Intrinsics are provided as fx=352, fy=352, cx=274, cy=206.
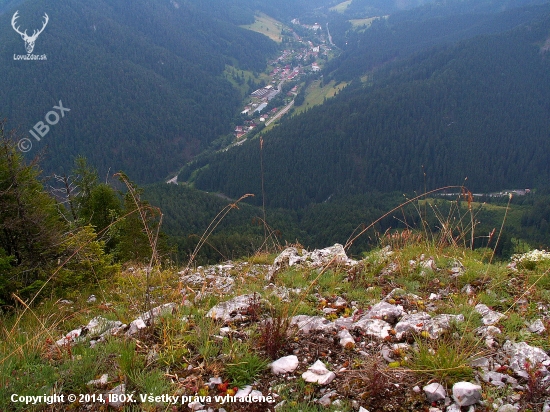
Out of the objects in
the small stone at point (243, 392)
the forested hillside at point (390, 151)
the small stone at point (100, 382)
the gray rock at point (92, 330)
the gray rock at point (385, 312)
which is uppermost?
the small stone at point (100, 382)

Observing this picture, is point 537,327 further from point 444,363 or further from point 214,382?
point 214,382

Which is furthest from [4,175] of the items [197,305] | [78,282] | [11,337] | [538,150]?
[538,150]

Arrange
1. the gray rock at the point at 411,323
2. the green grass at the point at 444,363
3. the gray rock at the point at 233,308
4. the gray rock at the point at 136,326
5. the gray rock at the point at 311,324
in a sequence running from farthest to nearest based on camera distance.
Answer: the gray rock at the point at 233,308, the gray rock at the point at 311,324, the gray rock at the point at 136,326, the gray rock at the point at 411,323, the green grass at the point at 444,363

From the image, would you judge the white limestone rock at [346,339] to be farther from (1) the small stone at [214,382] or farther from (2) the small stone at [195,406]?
(2) the small stone at [195,406]

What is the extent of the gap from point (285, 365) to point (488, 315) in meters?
2.36

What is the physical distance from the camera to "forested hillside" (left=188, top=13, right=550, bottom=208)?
15725cm

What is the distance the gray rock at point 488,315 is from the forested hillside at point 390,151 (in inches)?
5533

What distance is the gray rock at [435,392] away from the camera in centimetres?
283

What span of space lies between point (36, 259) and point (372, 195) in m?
143

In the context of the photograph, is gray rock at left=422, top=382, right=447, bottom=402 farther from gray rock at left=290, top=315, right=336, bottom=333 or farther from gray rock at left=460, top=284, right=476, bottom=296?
gray rock at left=460, top=284, right=476, bottom=296

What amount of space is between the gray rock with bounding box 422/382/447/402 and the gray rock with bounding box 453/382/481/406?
88mm

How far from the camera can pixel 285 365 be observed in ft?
10.9

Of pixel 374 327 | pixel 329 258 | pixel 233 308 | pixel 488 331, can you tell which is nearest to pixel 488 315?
pixel 488 331

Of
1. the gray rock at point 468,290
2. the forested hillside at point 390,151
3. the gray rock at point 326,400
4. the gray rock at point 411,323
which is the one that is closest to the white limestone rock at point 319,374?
the gray rock at point 326,400
